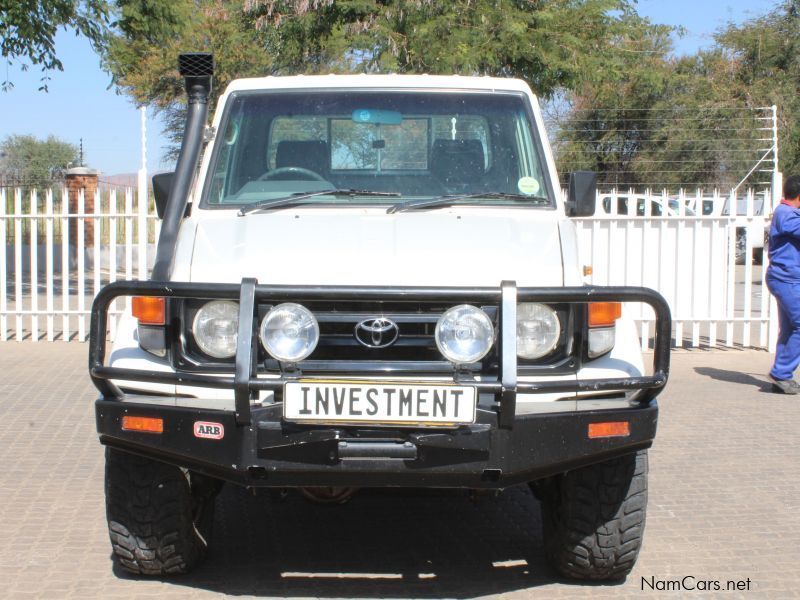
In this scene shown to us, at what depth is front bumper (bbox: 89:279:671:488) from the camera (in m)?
3.68

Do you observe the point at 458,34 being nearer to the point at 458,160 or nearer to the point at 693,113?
the point at 458,160

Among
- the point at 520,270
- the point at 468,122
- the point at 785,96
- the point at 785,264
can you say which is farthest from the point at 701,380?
the point at 785,96

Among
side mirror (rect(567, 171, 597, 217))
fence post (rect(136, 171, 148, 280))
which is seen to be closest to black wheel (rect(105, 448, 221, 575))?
side mirror (rect(567, 171, 597, 217))

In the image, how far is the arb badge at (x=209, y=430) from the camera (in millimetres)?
3738

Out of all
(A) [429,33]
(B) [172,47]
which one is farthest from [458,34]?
(B) [172,47]

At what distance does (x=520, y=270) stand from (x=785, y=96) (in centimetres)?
2897

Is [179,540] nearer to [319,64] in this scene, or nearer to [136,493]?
[136,493]

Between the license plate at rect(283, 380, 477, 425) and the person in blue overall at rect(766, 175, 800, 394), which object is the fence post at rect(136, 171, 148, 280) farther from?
the license plate at rect(283, 380, 477, 425)

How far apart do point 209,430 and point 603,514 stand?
1.63m

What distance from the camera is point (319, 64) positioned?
16.9m

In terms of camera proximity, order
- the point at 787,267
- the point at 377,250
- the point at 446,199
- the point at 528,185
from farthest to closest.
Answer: the point at 787,267 < the point at 528,185 < the point at 446,199 < the point at 377,250

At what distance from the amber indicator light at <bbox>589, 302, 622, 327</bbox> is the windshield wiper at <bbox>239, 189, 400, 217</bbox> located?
1.27 m

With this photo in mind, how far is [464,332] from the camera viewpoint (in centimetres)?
377

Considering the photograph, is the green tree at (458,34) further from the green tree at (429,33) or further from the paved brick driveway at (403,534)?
the paved brick driveway at (403,534)
